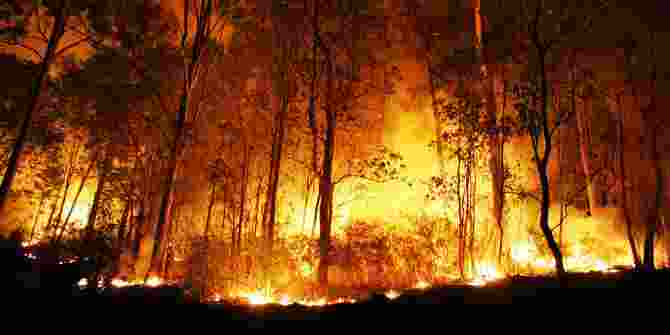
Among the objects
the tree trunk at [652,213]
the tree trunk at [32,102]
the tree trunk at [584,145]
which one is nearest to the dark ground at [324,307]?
the tree trunk at [32,102]

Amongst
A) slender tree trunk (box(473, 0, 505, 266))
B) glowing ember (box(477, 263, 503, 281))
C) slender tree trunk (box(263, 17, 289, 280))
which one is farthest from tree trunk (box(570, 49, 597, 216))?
slender tree trunk (box(263, 17, 289, 280))

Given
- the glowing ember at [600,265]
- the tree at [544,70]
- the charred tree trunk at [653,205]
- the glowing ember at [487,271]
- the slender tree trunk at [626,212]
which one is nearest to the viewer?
the tree at [544,70]

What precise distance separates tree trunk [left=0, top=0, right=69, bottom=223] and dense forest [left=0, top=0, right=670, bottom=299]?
4 centimetres

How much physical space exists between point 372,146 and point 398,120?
1.56 m

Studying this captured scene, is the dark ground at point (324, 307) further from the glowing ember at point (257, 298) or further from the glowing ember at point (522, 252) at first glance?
the glowing ember at point (522, 252)

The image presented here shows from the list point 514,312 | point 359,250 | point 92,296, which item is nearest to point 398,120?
point 359,250

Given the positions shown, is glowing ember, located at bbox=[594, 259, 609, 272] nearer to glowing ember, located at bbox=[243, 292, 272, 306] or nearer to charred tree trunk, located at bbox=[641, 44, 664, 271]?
charred tree trunk, located at bbox=[641, 44, 664, 271]

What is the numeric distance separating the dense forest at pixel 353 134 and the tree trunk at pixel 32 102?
4 centimetres

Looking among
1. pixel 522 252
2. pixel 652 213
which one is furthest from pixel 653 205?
pixel 522 252

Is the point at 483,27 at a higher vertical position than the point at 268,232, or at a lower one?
higher

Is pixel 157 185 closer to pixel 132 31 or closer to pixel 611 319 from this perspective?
pixel 132 31

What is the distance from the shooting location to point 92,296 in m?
5.64

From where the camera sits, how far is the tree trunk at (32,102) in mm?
7695

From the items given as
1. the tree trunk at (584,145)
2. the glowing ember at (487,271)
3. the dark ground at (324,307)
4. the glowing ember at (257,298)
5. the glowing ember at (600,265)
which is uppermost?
the tree trunk at (584,145)
